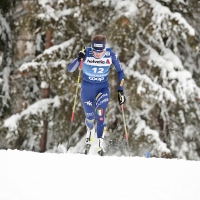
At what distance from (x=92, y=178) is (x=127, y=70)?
827cm

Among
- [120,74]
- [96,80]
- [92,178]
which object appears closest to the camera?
[92,178]

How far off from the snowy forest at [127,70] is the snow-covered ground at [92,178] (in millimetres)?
6630

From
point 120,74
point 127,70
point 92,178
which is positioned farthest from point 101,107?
point 127,70

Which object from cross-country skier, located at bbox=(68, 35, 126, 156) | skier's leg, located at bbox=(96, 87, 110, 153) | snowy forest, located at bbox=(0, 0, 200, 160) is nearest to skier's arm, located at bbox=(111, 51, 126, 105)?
cross-country skier, located at bbox=(68, 35, 126, 156)

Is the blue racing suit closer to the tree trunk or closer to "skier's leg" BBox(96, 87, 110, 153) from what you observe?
"skier's leg" BBox(96, 87, 110, 153)

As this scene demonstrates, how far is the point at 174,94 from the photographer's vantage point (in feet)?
38.4

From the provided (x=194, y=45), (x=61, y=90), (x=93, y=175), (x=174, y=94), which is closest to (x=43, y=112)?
(x=61, y=90)

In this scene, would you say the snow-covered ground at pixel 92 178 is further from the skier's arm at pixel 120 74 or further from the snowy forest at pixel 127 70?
the snowy forest at pixel 127 70

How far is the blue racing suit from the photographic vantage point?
6598 millimetres

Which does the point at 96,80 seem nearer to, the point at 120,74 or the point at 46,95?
the point at 120,74

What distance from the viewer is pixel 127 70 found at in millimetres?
11773

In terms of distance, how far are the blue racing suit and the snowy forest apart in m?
4.37

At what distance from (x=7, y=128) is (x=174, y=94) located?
611 cm

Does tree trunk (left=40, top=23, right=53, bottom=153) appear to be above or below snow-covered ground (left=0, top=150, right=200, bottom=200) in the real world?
below
